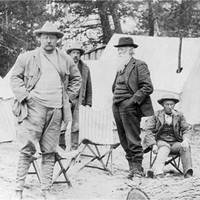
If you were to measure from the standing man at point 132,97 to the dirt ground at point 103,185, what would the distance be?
0.35 m

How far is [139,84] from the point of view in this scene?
6910 millimetres

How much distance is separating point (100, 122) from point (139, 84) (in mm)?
1088

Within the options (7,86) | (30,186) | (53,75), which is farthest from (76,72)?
(7,86)

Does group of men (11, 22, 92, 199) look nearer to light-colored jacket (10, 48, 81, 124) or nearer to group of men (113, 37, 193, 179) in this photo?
light-colored jacket (10, 48, 81, 124)

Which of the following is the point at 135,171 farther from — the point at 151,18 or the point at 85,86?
the point at 151,18

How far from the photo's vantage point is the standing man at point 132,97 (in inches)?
270

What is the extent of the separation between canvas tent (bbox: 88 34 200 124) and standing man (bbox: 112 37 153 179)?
381cm

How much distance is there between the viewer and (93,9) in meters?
15.5

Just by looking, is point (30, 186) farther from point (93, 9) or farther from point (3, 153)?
point (93, 9)

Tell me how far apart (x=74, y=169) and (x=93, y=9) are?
28.7 feet

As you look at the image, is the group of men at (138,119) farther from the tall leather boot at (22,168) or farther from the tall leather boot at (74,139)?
the tall leather boot at (22,168)

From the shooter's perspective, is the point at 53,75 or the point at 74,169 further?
the point at 74,169

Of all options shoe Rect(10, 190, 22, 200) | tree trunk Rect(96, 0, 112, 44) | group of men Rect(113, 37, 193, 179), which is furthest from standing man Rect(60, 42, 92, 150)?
tree trunk Rect(96, 0, 112, 44)

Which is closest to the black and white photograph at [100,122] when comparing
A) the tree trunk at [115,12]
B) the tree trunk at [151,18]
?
the tree trunk at [115,12]
